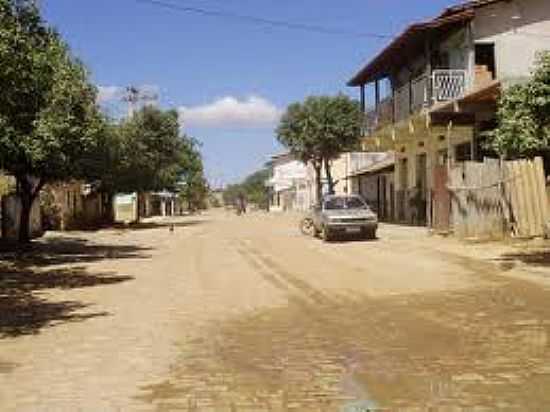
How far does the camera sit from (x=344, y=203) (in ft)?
111

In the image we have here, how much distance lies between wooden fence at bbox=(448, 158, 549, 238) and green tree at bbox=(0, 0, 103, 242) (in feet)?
33.9

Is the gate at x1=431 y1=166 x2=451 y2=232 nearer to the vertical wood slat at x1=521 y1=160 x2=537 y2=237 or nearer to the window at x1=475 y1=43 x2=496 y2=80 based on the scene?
the vertical wood slat at x1=521 y1=160 x2=537 y2=237

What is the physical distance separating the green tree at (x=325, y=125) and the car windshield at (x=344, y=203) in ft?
117

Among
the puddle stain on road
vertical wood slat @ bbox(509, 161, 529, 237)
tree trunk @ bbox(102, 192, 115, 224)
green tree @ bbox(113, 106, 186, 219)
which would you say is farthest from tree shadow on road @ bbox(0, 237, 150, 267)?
tree trunk @ bbox(102, 192, 115, 224)

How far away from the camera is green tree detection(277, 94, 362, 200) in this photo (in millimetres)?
70562

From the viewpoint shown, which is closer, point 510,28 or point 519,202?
point 519,202

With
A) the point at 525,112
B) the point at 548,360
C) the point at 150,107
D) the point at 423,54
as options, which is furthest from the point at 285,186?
the point at 548,360

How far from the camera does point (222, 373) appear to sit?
947cm

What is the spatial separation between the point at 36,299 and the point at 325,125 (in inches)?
2144

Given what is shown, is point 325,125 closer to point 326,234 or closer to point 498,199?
point 326,234

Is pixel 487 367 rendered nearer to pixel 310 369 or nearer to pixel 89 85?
pixel 310 369

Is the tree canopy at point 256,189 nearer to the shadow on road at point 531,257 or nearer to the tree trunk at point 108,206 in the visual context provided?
the tree trunk at point 108,206

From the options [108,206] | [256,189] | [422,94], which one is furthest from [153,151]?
[256,189]

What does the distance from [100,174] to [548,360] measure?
3156 cm
